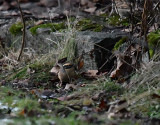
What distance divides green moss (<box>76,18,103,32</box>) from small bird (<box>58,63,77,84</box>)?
0.92 m

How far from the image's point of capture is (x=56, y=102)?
400 centimetres

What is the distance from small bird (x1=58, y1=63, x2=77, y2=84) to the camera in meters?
4.86

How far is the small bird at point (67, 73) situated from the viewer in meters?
4.86

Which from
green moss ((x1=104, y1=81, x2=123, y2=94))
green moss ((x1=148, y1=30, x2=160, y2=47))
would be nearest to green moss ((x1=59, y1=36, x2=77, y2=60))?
green moss ((x1=148, y1=30, x2=160, y2=47))

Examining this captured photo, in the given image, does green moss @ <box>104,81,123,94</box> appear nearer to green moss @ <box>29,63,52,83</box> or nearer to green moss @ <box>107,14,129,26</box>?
green moss @ <box>29,63,52,83</box>

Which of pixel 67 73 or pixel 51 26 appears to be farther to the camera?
pixel 51 26

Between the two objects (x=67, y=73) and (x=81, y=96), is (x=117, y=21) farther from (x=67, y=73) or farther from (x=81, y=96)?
(x=81, y=96)

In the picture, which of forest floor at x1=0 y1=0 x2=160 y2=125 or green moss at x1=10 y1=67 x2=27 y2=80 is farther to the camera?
green moss at x1=10 y1=67 x2=27 y2=80

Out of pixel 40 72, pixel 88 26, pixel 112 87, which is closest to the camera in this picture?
pixel 112 87

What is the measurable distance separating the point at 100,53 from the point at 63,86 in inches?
26.6

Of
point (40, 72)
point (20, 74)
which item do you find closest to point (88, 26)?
point (40, 72)

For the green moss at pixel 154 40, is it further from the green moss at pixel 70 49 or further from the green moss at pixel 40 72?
the green moss at pixel 40 72

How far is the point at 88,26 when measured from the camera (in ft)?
19.2

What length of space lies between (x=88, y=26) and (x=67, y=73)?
1214 mm
